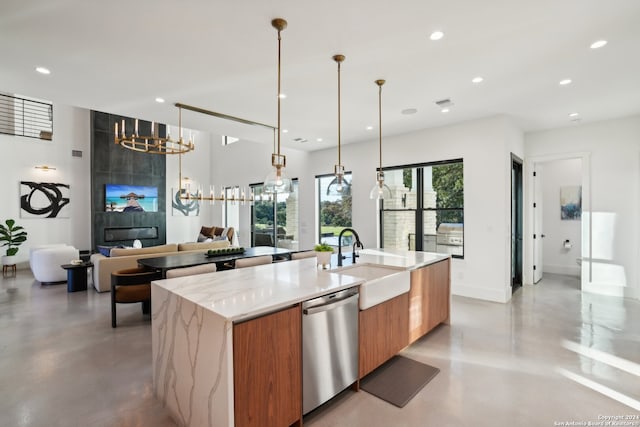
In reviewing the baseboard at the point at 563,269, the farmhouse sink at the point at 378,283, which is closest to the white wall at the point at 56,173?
the farmhouse sink at the point at 378,283

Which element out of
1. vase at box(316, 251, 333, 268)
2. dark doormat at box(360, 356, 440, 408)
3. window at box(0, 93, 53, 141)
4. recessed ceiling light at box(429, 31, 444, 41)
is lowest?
dark doormat at box(360, 356, 440, 408)

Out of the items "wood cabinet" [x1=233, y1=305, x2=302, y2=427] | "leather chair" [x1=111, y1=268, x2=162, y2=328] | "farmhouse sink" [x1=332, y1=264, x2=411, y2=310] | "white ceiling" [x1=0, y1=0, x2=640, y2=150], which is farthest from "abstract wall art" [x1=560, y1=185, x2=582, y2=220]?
"leather chair" [x1=111, y1=268, x2=162, y2=328]

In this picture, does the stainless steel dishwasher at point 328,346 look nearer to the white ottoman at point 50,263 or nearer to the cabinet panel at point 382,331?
the cabinet panel at point 382,331

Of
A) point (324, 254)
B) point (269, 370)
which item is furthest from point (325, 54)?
point (269, 370)

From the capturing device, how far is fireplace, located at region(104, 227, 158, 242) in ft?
28.9

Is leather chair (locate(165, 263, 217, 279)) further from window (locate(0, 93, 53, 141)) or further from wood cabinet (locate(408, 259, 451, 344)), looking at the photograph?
window (locate(0, 93, 53, 141))

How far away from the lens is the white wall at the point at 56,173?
7.37 meters

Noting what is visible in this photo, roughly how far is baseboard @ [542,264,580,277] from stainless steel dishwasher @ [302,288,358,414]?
21.8 ft

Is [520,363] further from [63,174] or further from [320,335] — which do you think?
[63,174]

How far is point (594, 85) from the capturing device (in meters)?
3.58

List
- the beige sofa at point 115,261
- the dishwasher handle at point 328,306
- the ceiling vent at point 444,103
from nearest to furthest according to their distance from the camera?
the dishwasher handle at point 328,306 < the ceiling vent at point 444,103 < the beige sofa at point 115,261

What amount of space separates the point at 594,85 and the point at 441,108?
1.70 m

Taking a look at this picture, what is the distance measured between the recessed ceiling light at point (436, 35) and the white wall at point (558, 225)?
5518 millimetres

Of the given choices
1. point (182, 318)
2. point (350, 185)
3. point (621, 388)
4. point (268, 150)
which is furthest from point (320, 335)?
point (268, 150)
